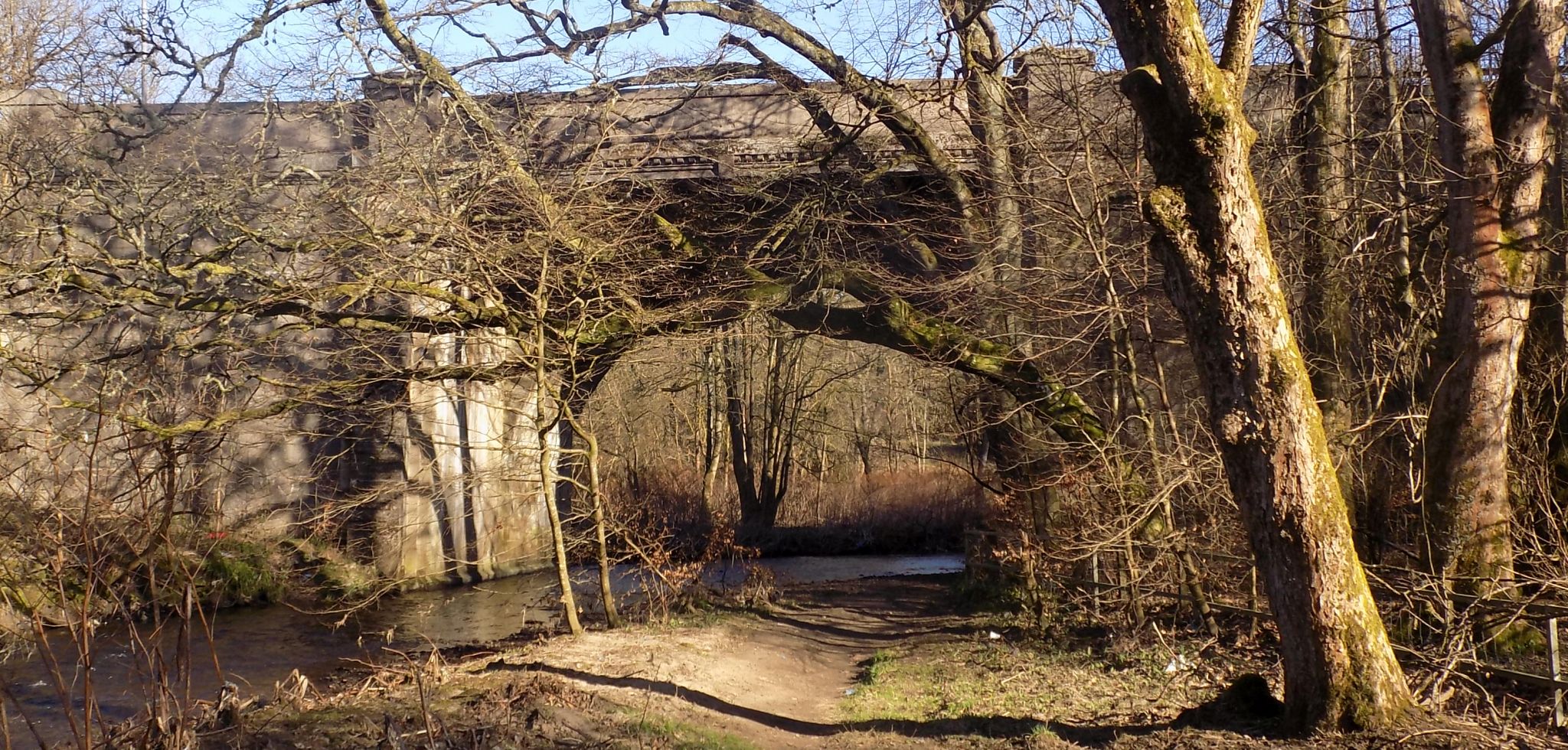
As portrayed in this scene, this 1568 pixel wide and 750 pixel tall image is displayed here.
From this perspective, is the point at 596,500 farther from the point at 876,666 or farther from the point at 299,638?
the point at 299,638

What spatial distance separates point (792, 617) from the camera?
14680mm

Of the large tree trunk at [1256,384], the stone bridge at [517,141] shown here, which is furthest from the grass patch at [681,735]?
the large tree trunk at [1256,384]

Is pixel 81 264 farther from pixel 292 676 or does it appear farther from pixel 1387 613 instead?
pixel 1387 613

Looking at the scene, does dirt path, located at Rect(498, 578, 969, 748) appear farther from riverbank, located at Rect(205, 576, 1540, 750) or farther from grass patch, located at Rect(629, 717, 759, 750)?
grass patch, located at Rect(629, 717, 759, 750)

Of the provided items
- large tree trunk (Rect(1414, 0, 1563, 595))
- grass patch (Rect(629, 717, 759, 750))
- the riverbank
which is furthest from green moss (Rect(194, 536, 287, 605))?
large tree trunk (Rect(1414, 0, 1563, 595))

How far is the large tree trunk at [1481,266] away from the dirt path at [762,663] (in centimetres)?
489

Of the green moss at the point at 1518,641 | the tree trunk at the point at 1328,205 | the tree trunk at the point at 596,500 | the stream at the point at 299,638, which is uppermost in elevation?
the tree trunk at the point at 1328,205

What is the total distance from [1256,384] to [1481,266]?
3.84 metres

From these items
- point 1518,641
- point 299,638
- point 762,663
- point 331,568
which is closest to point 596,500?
point 762,663

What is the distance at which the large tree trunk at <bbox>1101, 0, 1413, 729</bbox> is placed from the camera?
6039 mm

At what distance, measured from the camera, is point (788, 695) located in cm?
998

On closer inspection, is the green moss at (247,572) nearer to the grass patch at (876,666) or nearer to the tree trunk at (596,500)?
the tree trunk at (596,500)

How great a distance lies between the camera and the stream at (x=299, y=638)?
10.9m

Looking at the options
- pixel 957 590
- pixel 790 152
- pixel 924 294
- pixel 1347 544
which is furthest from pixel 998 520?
pixel 1347 544
